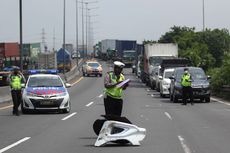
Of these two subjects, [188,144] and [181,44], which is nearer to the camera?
[188,144]

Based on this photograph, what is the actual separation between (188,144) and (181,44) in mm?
50415

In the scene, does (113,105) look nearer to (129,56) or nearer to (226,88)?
(226,88)

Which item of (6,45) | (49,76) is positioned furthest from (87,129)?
(6,45)

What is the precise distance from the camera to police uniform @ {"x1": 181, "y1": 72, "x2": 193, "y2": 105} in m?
30.4

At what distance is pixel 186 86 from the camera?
30.6 meters

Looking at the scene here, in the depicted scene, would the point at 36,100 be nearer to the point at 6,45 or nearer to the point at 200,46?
the point at 200,46

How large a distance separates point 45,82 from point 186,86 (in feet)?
28.7

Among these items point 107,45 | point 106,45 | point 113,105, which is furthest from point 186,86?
point 106,45

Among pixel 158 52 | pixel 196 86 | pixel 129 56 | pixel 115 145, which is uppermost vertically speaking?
pixel 158 52

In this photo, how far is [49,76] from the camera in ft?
81.0

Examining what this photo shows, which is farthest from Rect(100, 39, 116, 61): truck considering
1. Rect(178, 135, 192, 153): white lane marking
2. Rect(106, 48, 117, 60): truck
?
Rect(178, 135, 192, 153): white lane marking

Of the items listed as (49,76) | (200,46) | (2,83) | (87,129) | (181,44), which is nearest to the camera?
(87,129)

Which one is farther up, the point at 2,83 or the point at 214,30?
the point at 214,30

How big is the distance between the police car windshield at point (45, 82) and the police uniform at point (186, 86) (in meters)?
8.02
